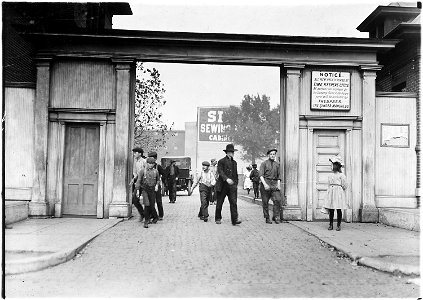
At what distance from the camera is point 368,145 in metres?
12.2

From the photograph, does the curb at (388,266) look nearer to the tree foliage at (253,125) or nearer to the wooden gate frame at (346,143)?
the wooden gate frame at (346,143)

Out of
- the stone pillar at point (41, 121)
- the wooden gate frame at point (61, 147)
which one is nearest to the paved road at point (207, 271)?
the wooden gate frame at point (61, 147)

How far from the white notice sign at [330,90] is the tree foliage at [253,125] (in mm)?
41163

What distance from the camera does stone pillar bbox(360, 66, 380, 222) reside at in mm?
12055

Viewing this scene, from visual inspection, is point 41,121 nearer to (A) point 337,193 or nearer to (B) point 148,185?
(B) point 148,185

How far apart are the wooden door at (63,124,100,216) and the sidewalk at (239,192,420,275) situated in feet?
17.1

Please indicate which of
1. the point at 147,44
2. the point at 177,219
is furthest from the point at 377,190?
the point at 147,44

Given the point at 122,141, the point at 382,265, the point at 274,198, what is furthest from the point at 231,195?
the point at 382,265

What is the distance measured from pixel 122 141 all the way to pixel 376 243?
658cm

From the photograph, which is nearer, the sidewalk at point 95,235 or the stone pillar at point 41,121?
the sidewalk at point 95,235

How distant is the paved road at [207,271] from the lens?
216 inches

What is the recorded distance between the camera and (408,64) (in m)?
13.9

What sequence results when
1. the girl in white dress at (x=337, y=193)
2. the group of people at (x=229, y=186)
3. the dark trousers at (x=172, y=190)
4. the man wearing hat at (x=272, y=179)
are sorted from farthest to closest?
the dark trousers at (x=172, y=190) < the man wearing hat at (x=272, y=179) < the group of people at (x=229, y=186) < the girl in white dress at (x=337, y=193)

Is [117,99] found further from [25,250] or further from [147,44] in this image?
[25,250]
